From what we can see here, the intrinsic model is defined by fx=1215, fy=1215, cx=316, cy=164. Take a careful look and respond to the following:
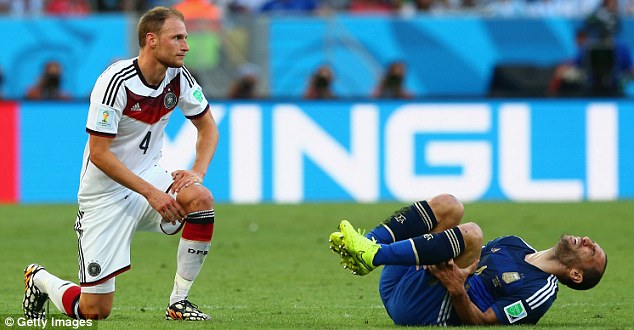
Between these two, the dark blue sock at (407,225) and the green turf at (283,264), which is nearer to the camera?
the dark blue sock at (407,225)

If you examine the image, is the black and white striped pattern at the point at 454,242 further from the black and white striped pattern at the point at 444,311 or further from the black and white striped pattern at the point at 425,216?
the black and white striped pattern at the point at 425,216

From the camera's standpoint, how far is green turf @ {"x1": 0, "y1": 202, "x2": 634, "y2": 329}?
26.4 ft

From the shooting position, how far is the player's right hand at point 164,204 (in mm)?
7324

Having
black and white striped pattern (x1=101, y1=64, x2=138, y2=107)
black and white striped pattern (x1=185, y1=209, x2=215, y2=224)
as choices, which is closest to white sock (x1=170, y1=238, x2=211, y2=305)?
black and white striped pattern (x1=185, y1=209, x2=215, y2=224)

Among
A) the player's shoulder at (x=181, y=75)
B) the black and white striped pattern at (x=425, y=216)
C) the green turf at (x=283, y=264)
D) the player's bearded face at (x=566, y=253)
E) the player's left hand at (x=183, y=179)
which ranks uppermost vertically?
the player's shoulder at (x=181, y=75)

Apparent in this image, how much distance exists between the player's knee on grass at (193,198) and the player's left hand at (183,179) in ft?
0.13

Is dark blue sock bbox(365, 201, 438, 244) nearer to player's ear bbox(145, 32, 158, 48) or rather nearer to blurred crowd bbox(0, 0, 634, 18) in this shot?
player's ear bbox(145, 32, 158, 48)

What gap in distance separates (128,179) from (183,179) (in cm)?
39

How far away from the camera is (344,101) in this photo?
17500 mm

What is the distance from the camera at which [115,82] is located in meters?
7.45

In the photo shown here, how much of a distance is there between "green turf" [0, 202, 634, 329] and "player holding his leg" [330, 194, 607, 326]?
0.32 m

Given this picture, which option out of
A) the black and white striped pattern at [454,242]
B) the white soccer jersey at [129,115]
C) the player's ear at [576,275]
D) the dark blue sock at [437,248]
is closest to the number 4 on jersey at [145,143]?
the white soccer jersey at [129,115]

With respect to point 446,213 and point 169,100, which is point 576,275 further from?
point 169,100

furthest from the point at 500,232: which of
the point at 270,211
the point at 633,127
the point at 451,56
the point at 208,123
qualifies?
the point at 451,56
